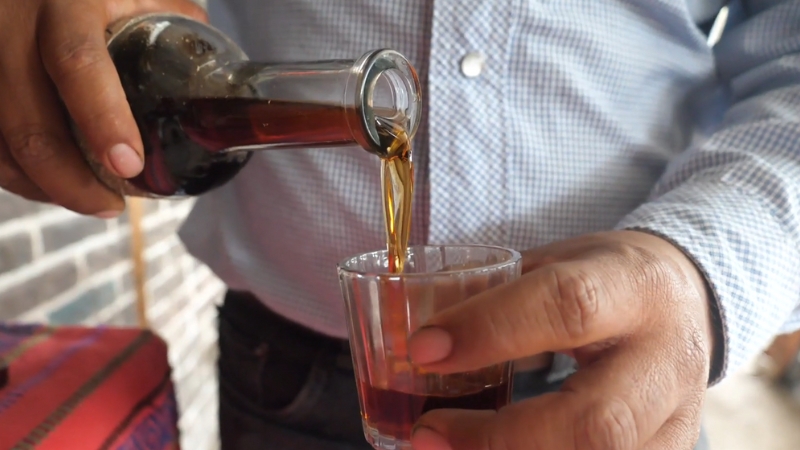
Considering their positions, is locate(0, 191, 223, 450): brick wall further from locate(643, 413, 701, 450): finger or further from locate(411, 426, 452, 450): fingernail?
locate(643, 413, 701, 450): finger

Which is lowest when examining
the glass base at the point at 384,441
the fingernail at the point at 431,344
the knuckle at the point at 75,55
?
the glass base at the point at 384,441

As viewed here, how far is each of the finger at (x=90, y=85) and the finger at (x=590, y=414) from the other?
0.25 m

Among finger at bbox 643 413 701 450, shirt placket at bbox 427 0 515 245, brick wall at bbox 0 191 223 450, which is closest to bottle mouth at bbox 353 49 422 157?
shirt placket at bbox 427 0 515 245

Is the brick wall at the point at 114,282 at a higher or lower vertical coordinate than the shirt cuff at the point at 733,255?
lower

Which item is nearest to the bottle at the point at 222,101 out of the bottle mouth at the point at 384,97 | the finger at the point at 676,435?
the bottle mouth at the point at 384,97

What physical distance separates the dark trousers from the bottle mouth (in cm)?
29

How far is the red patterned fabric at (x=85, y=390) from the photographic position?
431 mm

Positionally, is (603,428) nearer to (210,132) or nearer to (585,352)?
(585,352)

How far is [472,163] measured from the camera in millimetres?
577

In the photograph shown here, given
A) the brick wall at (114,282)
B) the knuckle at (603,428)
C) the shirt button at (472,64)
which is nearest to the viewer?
the knuckle at (603,428)

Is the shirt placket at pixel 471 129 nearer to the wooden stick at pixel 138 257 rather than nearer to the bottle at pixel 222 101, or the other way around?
the bottle at pixel 222 101

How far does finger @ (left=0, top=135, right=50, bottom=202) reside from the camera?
1.59 ft

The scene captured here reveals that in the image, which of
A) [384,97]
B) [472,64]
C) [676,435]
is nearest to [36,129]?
[384,97]

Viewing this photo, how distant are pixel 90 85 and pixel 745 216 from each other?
1.47 ft
